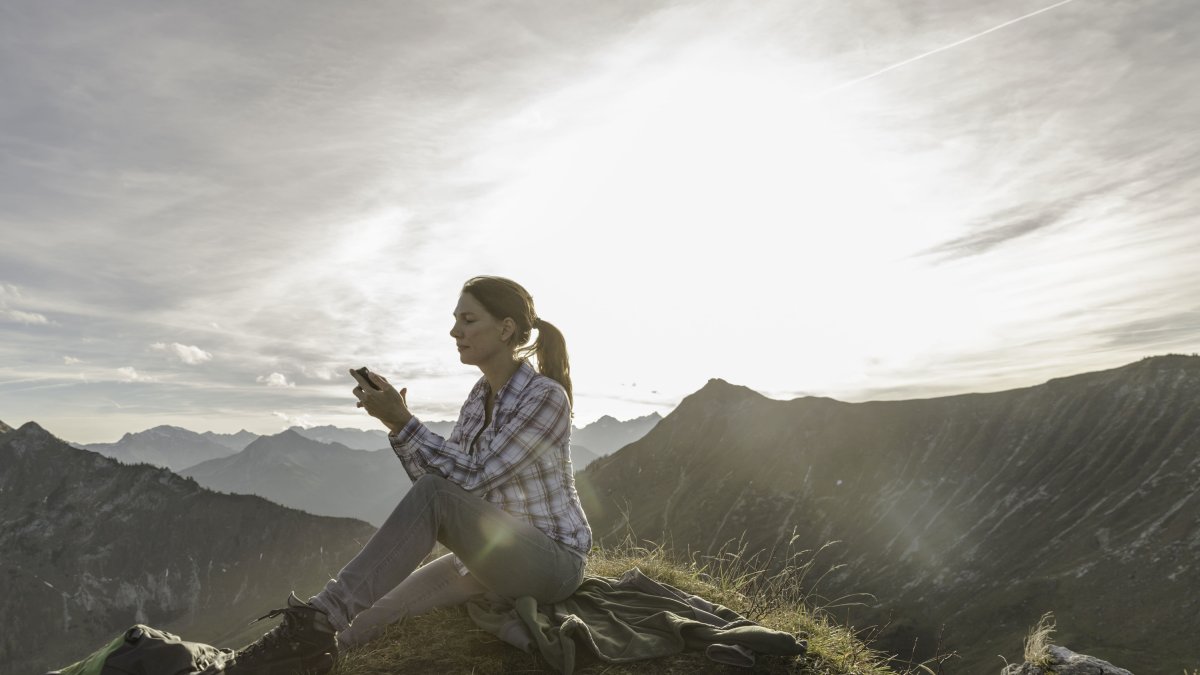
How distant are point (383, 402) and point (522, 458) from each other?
1234 mm

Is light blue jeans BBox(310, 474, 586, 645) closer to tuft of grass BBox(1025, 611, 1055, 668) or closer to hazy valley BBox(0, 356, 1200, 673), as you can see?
tuft of grass BBox(1025, 611, 1055, 668)

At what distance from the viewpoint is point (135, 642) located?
4.96m

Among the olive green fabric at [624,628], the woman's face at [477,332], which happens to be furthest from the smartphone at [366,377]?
the olive green fabric at [624,628]

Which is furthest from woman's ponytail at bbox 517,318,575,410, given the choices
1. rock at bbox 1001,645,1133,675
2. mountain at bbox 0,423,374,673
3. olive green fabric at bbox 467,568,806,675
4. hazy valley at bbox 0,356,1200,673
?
mountain at bbox 0,423,374,673

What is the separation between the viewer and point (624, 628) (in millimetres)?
6156

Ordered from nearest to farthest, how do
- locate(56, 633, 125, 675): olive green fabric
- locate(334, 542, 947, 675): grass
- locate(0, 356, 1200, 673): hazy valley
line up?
1. locate(56, 633, 125, 675): olive green fabric
2. locate(334, 542, 947, 675): grass
3. locate(0, 356, 1200, 673): hazy valley

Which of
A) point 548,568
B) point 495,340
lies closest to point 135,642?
point 548,568

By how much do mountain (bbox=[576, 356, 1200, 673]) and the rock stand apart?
212 ft

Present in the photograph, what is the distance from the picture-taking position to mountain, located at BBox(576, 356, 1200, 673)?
89625 mm

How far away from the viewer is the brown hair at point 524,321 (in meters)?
6.18

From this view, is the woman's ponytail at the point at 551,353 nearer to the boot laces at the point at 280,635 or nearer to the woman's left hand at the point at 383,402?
the woman's left hand at the point at 383,402

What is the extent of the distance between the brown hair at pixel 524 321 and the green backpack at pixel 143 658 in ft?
11.2

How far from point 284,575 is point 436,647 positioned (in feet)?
686

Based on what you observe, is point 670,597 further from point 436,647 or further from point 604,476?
point 604,476
